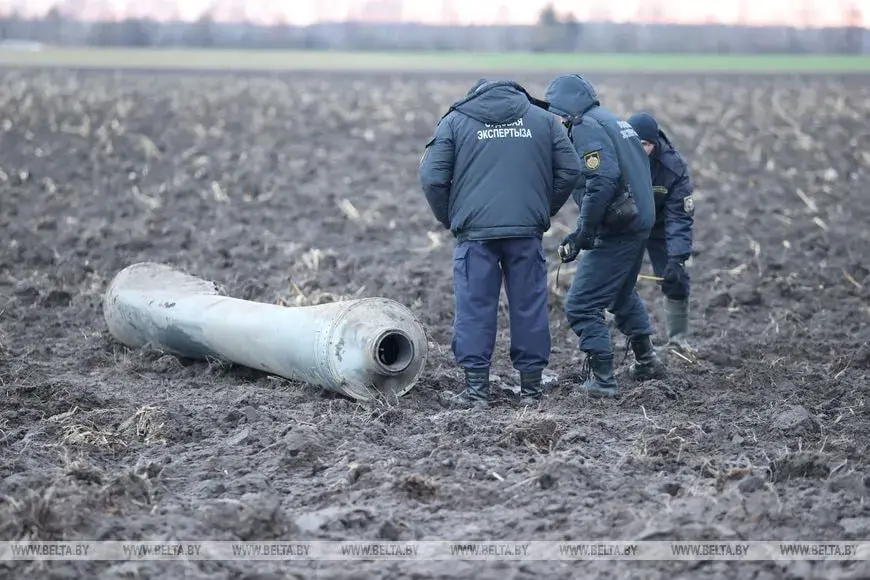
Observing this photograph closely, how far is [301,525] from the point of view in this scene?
17.6 feet

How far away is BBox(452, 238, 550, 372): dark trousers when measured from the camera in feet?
23.7

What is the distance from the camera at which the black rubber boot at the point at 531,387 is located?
740 cm

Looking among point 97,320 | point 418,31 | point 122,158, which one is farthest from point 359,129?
→ point 418,31

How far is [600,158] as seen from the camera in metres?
7.33

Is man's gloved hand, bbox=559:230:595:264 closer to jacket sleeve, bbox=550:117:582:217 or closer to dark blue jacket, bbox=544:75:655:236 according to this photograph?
dark blue jacket, bbox=544:75:655:236

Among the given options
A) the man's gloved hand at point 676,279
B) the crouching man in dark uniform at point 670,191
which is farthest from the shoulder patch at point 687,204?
the man's gloved hand at point 676,279

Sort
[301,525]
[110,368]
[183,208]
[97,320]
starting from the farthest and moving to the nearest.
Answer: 1. [183,208]
2. [97,320]
3. [110,368]
4. [301,525]

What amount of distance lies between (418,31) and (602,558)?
5319cm

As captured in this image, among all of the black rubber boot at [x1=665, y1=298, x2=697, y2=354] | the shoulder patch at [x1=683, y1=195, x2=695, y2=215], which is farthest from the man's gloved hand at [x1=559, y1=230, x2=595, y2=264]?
the black rubber boot at [x1=665, y1=298, x2=697, y2=354]

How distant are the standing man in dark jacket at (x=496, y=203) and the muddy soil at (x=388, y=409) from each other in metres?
0.47

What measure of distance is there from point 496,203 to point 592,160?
727mm

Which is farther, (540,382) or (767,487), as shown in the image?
(540,382)

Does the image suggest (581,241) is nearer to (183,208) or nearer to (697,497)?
(697,497)

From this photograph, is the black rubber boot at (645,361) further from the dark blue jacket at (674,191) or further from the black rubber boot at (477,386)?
the black rubber boot at (477,386)
